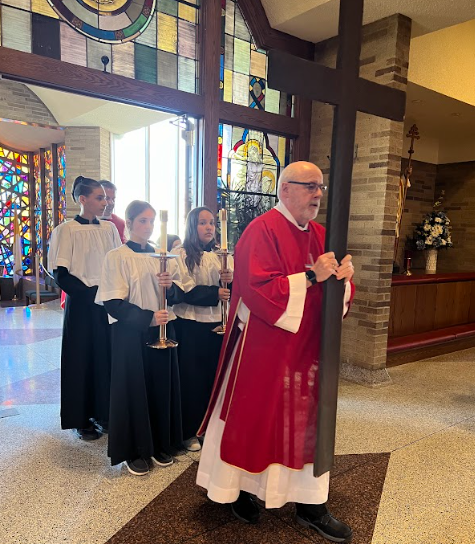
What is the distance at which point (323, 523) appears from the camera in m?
2.26

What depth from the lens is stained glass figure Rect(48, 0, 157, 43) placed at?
3691mm

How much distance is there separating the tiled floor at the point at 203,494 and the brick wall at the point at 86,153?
20.7 feet

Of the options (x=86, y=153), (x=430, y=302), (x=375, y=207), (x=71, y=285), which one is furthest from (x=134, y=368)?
(x=86, y=153)

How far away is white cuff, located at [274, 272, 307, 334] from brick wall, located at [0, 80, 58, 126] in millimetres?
Answer: 8812

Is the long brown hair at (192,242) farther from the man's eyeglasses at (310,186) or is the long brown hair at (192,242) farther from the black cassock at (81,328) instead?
the man's eyeglasses at (310,186)

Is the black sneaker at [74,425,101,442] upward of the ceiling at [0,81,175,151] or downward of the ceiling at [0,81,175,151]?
downward

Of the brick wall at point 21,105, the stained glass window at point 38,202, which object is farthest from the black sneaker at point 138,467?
the stained glass window at point 38,202

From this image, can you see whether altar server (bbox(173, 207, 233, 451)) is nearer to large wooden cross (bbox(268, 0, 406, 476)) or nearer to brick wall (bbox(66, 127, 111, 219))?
large wooden cross (bbox(268, 0, 406, 476))

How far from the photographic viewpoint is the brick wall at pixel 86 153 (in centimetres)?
966

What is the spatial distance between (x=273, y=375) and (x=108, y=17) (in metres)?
3.35

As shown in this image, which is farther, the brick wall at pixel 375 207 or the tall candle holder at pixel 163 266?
the brick wall at pixel 375 207

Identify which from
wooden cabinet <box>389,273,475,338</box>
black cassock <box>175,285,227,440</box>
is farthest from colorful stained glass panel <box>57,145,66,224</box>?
black cassock <box>175,285,227,440</box>

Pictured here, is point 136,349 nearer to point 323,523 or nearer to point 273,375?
point 273,375

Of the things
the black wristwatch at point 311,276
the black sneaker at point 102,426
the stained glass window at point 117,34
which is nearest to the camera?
the black wristwatch at point 311,276
